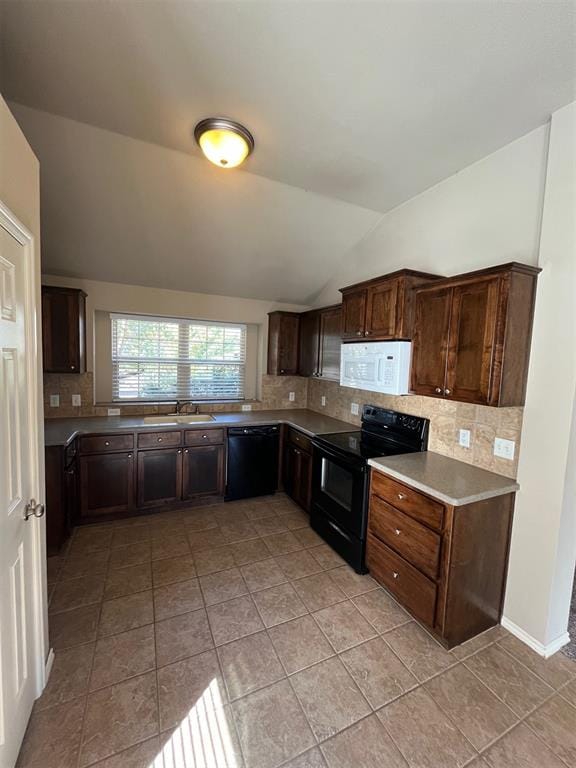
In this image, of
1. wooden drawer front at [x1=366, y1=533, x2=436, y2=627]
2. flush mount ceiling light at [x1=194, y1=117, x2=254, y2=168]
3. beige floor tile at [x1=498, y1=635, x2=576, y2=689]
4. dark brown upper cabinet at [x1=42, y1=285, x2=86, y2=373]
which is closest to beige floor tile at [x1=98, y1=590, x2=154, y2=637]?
wooden drawer front at [x1=366, y1=533, x2=436, y2=627]

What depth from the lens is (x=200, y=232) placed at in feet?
10.1

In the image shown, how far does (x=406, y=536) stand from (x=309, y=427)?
1559 mm

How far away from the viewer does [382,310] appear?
2617 mm

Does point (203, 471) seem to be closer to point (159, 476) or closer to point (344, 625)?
point (159, 476)

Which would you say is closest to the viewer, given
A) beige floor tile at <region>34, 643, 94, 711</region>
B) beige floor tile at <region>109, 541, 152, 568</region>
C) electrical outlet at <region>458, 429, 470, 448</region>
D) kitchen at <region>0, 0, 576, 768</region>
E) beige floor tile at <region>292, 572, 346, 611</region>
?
kitchen at <region>0, 0, 576, 768</region>

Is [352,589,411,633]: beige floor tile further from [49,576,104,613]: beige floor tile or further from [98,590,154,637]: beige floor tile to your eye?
[49,576,104,613]: beige floor tile

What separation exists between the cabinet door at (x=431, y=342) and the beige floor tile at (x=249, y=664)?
6.15ft

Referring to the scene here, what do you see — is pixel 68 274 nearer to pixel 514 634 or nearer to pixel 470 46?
pixel 470 46

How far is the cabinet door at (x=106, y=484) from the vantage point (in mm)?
3043

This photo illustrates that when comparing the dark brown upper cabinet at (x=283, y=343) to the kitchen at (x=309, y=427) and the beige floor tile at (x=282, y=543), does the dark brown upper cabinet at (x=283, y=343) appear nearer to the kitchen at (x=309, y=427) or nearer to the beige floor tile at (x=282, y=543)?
the kitchen at (x=309, y=427)

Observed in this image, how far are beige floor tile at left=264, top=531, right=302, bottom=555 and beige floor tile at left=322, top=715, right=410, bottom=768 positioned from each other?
1.37 metres

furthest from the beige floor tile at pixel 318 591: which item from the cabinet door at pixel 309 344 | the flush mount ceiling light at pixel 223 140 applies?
the flush mount ceiling light at pixel 223 140

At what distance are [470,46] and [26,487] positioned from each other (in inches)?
107

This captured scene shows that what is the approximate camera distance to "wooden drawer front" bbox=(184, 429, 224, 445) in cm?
340
